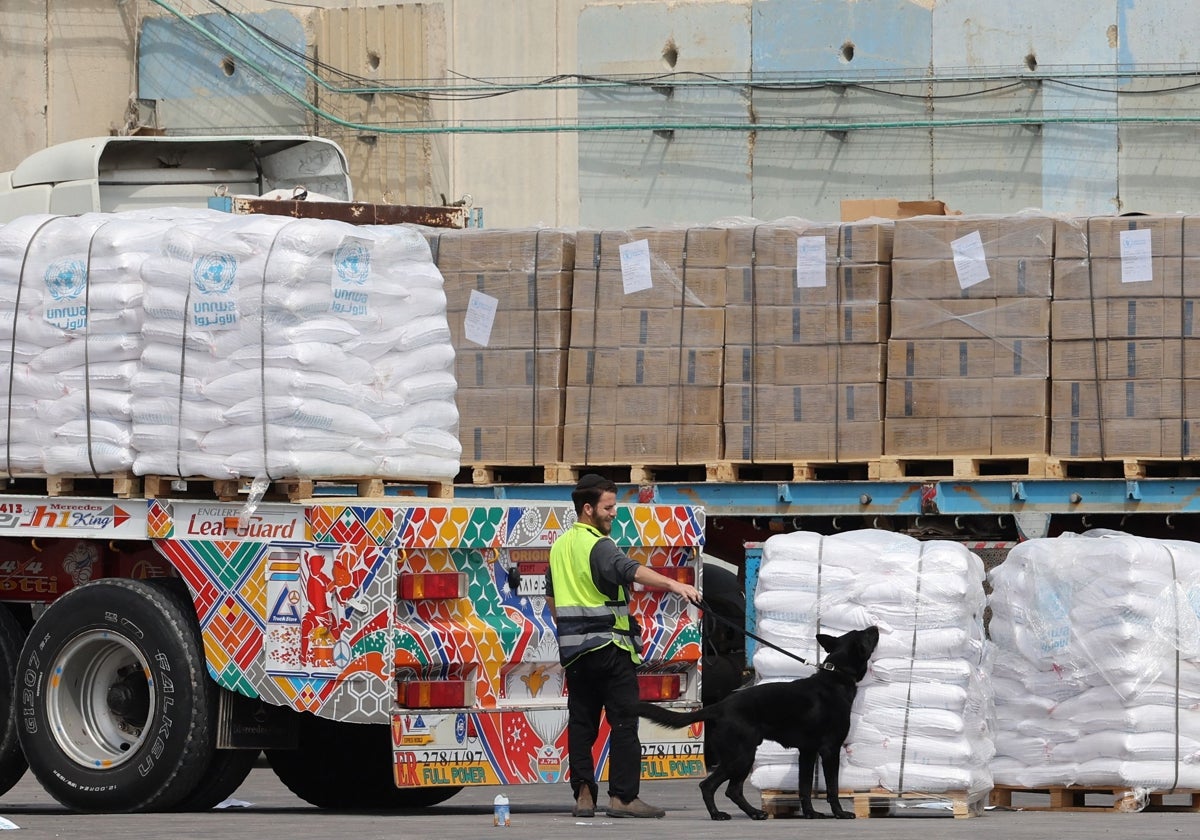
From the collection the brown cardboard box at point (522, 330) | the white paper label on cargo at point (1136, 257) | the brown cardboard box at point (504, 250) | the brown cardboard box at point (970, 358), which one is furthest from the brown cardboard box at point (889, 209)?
the brown cardboard box at point (522, 330)

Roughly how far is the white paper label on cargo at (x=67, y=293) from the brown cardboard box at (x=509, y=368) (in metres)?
4.04

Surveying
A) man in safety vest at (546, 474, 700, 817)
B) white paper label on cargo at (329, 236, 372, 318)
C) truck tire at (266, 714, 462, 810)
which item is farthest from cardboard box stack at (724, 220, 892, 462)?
man in safety vest at (546, 474, 700, 817)

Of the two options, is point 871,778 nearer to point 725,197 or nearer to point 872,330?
Answer: point 872,330

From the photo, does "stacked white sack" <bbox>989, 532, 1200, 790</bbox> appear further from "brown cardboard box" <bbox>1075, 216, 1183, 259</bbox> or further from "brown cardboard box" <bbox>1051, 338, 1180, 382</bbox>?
"brown cardboard box" <bbox>1075, 216, 1183, 259</bbox>

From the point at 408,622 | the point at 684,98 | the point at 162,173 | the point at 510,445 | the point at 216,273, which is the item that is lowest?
the point at 408,622

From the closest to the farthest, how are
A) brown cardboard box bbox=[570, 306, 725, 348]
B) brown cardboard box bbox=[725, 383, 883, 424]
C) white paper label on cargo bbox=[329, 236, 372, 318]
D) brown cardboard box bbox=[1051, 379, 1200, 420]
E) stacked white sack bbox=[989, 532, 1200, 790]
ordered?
white paper label on cargo bbox=[329, 236, 372, 318] → stacked white sack bbox=[989, 532, 1200, 790] → brown cardboard box bbox=[1051, 379, 1200, 420] → brown cardboard box bbox=[725, 383, 883, 424] → brown cardboard box bbox=[570, 306, 725, 348]

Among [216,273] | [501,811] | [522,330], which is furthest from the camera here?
[522,330]

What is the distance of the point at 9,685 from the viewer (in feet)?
28.7

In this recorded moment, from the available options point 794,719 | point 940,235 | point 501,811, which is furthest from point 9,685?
point 940,235

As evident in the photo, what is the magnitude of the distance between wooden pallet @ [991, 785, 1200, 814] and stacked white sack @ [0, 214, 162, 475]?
13.5 feet

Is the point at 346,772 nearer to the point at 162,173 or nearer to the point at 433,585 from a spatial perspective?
the point at 433,585

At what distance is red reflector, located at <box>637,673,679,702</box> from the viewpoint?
8.62 metres

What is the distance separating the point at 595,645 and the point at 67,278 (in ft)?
9.35

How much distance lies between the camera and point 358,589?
25.3 ft
